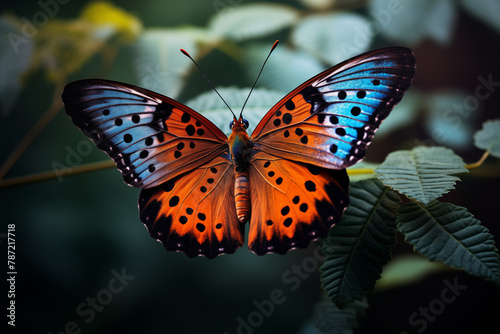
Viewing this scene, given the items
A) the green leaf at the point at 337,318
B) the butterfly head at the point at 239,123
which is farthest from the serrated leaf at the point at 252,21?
the green leaf at the point at 337,318

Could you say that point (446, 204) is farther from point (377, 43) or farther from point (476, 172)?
point (377, 43)

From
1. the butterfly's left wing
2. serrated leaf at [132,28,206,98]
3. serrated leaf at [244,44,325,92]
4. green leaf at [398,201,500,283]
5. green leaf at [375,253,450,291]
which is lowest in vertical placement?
green leaf at [375,253,450,291]

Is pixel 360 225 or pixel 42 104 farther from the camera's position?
pixel 42 104

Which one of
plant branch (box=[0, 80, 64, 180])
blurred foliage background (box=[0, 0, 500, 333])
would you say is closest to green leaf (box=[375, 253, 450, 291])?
→ blurred foliage background (box=[0, 0, 500, 333])

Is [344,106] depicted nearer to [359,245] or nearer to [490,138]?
[359,245]

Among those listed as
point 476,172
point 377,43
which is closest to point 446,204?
point 476,172

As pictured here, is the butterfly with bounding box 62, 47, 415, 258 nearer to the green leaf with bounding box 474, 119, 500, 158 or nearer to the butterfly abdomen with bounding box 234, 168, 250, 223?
the butterfly abdomen with bounding box 234, 168, 250, 223

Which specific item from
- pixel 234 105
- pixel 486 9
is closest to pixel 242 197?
pixel 234 105
